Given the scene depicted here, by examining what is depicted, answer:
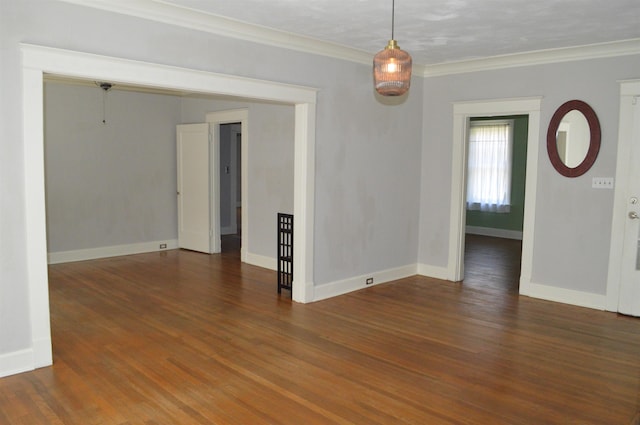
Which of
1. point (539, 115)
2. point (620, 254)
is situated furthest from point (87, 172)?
point (620, 254)

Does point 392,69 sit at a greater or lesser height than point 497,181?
greater

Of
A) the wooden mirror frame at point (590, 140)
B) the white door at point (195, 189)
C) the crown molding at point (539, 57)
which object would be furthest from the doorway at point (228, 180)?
the wooden mirror frame at point (590, 140)

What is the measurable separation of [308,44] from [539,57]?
2.50m

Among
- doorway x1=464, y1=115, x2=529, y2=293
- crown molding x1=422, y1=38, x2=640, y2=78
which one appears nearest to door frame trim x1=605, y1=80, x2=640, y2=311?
crown molding x1=422, y1=38, x2=640, y2=78

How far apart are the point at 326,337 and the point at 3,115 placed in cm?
288

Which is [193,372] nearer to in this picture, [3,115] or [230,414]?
[230,414]

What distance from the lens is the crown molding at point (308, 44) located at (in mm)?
3762

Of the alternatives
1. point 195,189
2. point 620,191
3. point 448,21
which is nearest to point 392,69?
point 448,21

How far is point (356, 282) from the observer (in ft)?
18.9

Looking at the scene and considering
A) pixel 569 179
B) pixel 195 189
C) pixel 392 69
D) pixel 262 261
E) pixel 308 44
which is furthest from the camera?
pixel 195 189

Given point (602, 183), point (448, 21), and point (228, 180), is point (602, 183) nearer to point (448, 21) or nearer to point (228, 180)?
point (448, 21)

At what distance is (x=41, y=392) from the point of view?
318 cm

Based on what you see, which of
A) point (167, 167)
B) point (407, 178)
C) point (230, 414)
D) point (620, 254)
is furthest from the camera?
point (167, 167)

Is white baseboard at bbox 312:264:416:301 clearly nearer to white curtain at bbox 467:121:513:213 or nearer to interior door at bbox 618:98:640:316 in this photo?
interior door at bbox 618:98:640:316
